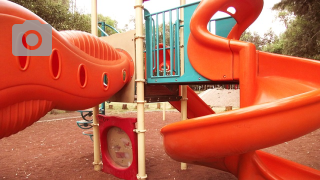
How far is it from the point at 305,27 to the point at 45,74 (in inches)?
487

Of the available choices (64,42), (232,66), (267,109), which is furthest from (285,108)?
(64,42)

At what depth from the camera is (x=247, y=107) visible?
6.03 ft

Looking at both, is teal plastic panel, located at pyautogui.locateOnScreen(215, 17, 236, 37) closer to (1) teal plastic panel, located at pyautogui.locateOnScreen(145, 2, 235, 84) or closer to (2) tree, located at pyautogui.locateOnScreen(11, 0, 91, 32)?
(1) teal plastic panel, located at pyautogui.locateOnScreen(145, 2, 235, 84)

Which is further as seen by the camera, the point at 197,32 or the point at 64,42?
the point at 197,32

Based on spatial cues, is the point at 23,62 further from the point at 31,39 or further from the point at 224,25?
the point at 224,25

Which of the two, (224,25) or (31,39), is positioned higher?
(224,25)

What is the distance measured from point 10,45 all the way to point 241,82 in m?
2.00

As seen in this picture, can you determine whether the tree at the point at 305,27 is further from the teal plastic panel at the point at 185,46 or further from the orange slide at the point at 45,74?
the orange slide at the point at 45,74

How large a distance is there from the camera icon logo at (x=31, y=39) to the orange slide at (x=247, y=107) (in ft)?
4.25

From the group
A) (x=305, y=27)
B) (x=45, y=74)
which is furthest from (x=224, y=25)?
(x=305, y=27)

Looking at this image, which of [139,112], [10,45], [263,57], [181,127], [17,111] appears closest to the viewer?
[10,45]

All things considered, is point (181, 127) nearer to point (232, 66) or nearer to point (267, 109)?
point (267, 109)

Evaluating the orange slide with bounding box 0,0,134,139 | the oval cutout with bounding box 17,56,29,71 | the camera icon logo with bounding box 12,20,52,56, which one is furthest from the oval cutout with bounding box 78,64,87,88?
the oval cutout with bounding box 17,56,29,71

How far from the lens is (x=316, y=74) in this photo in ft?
8.53
